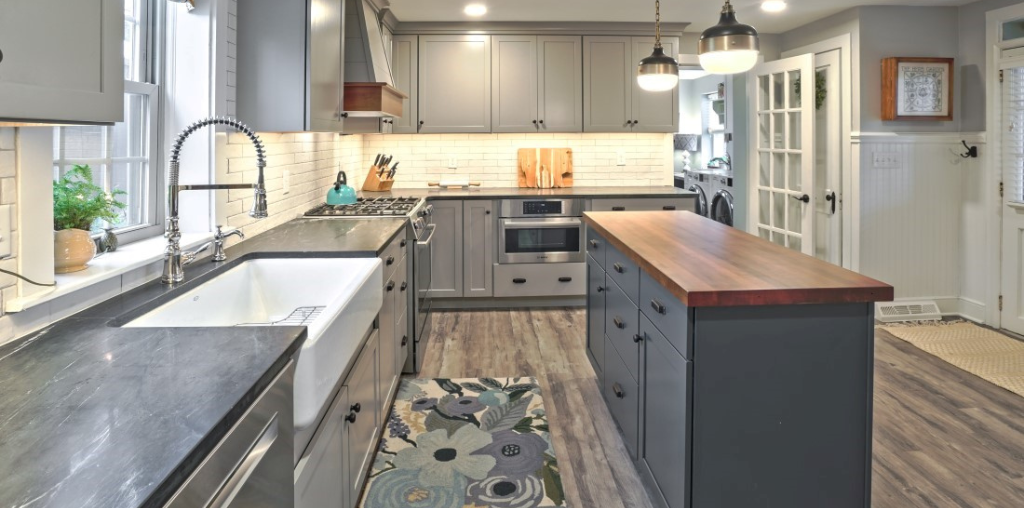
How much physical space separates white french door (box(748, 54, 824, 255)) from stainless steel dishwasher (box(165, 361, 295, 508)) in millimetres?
4896

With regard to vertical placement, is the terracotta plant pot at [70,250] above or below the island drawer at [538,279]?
above

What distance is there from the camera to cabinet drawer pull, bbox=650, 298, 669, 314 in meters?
2.33

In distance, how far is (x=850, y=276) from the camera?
2219mm

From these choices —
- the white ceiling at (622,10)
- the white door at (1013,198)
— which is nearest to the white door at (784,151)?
the white ceiling at (622,10)

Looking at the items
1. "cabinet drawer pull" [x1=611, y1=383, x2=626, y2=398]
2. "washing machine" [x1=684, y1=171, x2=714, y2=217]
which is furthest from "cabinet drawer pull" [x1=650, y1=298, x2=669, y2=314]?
"washing machine" [x1=684, y1=171, x2=714, y2=217]

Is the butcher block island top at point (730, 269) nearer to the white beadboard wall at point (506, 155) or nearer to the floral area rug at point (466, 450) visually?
the floral area rug at point (466, 450)

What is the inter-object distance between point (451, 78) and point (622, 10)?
4.99 feet

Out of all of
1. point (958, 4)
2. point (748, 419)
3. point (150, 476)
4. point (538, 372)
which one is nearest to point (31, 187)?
point (150, 476)

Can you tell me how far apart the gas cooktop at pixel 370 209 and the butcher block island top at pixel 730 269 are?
131cm

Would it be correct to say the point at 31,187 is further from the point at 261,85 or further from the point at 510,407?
the point at 510,407

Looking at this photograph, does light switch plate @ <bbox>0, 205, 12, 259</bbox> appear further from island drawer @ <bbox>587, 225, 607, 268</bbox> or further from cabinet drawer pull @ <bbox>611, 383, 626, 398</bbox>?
island drawer @ <bbox>587, 225, 607, 268</bbox>

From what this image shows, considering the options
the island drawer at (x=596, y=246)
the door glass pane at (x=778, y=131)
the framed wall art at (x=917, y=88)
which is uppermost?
the framed wall art at (x=917, y=88)

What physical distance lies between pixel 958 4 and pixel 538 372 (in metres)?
4.27

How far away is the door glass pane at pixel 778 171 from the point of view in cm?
585
